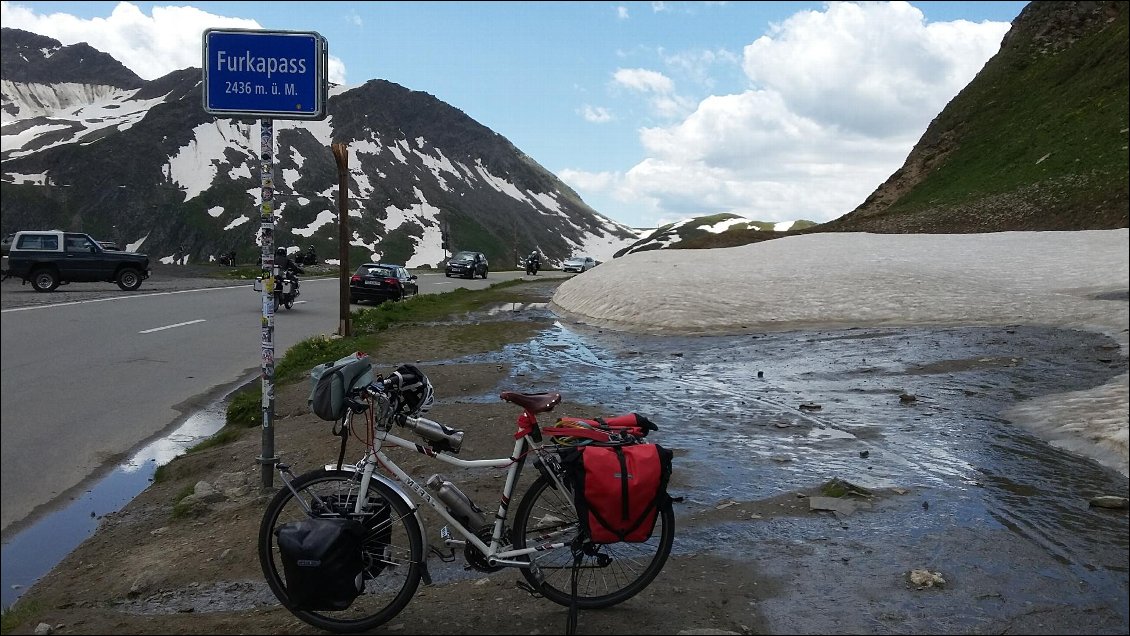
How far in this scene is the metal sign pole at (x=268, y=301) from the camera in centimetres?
764

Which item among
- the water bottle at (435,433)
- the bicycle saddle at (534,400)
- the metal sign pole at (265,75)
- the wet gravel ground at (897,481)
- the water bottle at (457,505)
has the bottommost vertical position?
the wet gravel ground at (897,481)

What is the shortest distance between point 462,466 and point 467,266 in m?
61.5

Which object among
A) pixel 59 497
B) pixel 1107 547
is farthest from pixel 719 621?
pixel 59 497

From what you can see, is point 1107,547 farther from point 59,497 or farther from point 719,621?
point 59,497

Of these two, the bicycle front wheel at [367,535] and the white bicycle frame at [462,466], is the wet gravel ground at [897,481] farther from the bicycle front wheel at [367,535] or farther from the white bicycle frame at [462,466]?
the bicycle front wheel at [367,535]

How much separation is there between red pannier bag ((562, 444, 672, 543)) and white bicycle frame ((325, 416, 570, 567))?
226 millimetres

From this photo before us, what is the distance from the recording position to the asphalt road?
503 centimetres

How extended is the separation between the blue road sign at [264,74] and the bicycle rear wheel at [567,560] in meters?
4.64

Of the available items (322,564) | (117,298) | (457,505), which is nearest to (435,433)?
(457,505)

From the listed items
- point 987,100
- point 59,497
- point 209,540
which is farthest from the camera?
point 987,100

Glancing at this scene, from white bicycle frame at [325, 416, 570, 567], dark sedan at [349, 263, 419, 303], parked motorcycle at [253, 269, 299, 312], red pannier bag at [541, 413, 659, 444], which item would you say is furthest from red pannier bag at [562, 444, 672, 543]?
dark sedan at [349, 263, 419, 303]

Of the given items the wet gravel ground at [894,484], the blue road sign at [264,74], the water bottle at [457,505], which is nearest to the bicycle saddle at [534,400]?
the water bottle at [457,505]

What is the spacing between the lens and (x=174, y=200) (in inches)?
7618

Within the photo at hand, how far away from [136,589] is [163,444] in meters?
4.94
